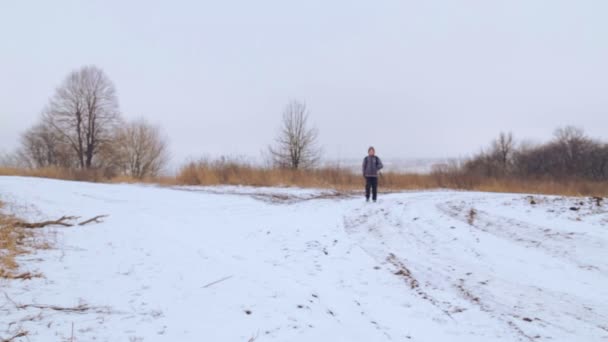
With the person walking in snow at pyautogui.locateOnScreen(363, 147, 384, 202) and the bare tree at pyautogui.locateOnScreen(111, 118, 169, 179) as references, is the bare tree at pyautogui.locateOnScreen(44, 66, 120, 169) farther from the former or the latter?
the person walking in snow at pyautogui.locateOnScreen(363, 147, 384, 202)

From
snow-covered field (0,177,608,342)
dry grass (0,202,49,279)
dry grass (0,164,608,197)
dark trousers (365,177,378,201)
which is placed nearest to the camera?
snow-covered field (0,177,608,342)

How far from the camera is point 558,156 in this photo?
42.8m

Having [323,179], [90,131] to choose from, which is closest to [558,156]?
[323,179]

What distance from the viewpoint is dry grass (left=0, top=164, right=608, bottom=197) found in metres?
16.2

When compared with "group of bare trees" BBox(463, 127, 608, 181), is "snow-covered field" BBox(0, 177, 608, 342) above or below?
below

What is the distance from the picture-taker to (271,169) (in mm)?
17484

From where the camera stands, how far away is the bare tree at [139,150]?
120 feet

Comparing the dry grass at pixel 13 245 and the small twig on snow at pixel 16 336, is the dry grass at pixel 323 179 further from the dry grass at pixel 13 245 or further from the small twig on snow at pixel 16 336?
the small twig on snow at pixel 16 336

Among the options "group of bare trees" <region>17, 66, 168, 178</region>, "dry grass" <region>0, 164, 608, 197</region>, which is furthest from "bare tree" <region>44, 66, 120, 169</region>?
"dry grass" <region>0, 164, 608, 197</region>

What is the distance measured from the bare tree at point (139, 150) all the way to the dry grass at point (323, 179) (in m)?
16.3

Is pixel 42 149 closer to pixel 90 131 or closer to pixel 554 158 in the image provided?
pixel 90 131

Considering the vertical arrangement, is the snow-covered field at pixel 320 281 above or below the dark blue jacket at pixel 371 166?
below

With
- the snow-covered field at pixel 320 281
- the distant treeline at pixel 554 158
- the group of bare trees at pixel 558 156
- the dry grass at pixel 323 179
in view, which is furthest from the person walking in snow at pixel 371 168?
the group of bare trees at pixel 558 156

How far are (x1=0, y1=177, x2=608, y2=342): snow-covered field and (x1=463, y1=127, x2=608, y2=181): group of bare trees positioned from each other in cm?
3113
